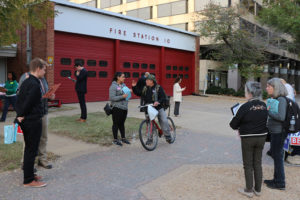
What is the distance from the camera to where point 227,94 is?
24.6 meters

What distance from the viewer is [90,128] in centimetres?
836

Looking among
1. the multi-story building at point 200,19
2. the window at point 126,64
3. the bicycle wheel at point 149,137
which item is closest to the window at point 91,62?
the window at point 126,64

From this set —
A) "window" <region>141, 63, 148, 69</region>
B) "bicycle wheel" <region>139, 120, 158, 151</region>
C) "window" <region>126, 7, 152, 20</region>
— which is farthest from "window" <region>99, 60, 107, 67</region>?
"window" <region>126, 7, 152, 20</region>

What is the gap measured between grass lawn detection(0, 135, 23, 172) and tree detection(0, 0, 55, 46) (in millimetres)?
4805

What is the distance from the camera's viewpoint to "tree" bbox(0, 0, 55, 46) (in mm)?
9211

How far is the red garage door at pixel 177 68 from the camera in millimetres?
20562

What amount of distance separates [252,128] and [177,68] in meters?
17.9

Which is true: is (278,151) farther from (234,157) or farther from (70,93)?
(70,93)

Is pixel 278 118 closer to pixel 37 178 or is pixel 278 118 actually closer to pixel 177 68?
pixel 37 178

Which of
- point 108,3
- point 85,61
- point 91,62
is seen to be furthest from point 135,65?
point 108,3

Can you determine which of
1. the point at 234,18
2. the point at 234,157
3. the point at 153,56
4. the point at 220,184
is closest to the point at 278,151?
the point at 220,184

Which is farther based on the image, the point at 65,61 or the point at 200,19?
the point at 200,19

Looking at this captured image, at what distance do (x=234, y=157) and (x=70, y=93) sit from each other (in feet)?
34.3

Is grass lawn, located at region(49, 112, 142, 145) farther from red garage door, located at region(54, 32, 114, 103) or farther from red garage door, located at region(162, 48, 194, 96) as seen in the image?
red garage door, located at region(162, 48, 194, 96)
